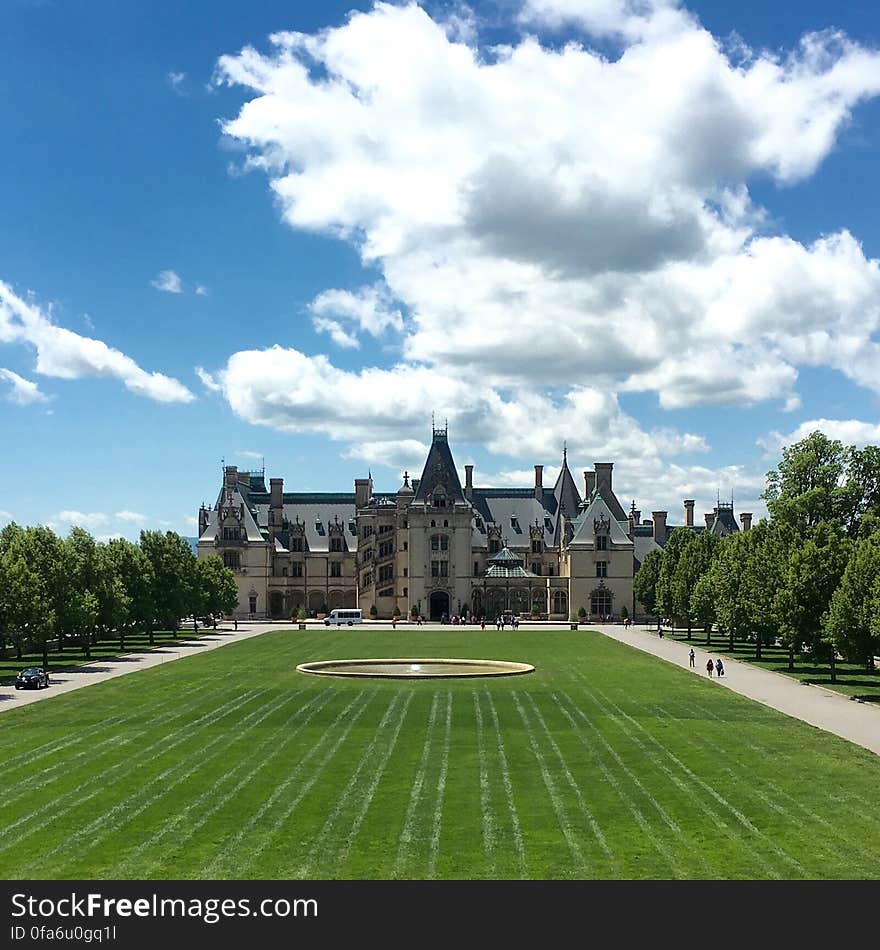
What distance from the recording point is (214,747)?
1387 inches

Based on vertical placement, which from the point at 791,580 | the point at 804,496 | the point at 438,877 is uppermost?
the point at 804,496

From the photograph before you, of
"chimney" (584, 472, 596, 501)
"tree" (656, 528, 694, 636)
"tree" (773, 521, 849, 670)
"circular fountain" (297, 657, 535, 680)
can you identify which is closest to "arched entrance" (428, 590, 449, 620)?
"chimney" (584, 472, 596, 501)

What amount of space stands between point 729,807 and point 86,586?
5369cm

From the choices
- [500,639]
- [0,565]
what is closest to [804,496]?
[500,639]

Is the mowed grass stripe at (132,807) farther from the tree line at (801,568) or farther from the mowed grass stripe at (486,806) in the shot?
the tree line at (801,568)

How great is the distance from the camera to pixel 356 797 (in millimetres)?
27578

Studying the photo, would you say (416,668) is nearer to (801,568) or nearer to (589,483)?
(801,568)

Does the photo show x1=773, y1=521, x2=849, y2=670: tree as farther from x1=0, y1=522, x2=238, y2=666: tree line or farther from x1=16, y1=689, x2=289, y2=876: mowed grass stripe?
x1=0, y1=522, x2=238, y2=666: tree line

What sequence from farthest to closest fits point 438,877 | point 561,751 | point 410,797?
1. point 561,751
2. point 410,797
3. point 438,877

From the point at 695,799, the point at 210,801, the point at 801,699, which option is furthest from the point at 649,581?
the point at 210,801

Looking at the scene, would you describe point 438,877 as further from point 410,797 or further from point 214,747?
point 214,747

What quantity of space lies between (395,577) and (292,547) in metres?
17.3

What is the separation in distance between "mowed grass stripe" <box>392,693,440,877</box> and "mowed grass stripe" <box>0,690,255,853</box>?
26.7ft
